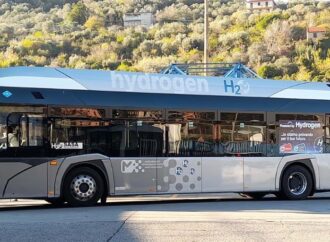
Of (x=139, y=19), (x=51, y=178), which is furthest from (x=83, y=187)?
(x=139, y=19)

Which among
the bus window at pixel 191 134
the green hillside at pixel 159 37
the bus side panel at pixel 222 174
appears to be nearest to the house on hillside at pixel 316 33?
the green hillside at pixel 159 37

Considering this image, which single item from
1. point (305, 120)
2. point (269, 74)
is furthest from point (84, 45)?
Result: point (305, 120)

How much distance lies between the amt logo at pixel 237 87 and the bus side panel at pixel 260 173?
173cm

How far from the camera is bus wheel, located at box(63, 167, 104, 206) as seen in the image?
13.1 meters

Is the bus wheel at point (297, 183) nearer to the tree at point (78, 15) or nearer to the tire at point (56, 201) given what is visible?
the tire at point (56, 201)

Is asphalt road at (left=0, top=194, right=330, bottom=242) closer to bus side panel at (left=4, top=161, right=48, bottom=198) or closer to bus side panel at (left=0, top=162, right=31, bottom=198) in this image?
bus side panel at (left=4, top=161, right=48, bottom=198)

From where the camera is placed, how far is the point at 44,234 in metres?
8.89

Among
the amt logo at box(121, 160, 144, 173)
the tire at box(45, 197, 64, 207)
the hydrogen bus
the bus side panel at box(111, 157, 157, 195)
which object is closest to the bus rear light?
the hydrogen bus

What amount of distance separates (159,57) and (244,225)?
33983mm

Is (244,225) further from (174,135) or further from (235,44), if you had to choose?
(235,44)

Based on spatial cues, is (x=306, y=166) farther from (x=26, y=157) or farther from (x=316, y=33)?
(x=316, y=33)

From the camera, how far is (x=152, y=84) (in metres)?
14.2

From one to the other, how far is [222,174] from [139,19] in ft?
161

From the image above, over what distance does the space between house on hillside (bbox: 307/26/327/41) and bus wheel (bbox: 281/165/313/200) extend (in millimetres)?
41475
